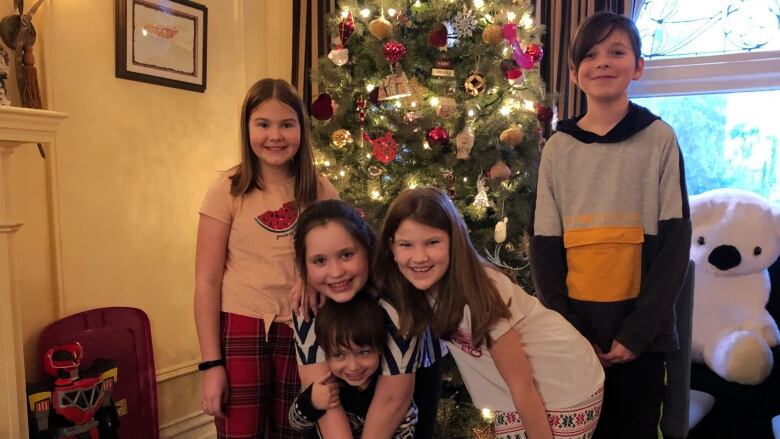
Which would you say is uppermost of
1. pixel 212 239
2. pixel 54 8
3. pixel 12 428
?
pixel 54 8

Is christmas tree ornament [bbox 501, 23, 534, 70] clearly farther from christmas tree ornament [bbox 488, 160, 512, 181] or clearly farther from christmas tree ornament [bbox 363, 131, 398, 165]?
christmas tree ornament [bbox 363, 131, 398, 165]

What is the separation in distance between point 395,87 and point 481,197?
1.89 feet

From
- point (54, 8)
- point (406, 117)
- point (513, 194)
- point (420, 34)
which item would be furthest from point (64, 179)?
point (513, 194)

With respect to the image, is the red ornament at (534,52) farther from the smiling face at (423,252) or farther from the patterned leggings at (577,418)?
the patterned leggings at (577,418)

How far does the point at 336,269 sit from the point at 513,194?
1.30m

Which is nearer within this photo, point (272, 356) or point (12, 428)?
point (272, 356)

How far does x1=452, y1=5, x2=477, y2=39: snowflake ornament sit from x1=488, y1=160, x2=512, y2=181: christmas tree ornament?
0.55m

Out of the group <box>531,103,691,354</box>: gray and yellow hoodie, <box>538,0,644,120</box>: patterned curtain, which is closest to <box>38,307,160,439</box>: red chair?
<box>531,103,691,354</box>: gray and yellow hoodie

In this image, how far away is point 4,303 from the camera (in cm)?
166

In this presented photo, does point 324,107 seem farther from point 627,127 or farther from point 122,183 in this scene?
point 627,127

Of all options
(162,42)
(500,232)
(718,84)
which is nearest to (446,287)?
(500,232)

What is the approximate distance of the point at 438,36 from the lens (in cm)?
234

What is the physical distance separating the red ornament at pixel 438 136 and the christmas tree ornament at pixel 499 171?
→ 220 millimetres

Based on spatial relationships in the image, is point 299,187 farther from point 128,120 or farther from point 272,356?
point 128,120
